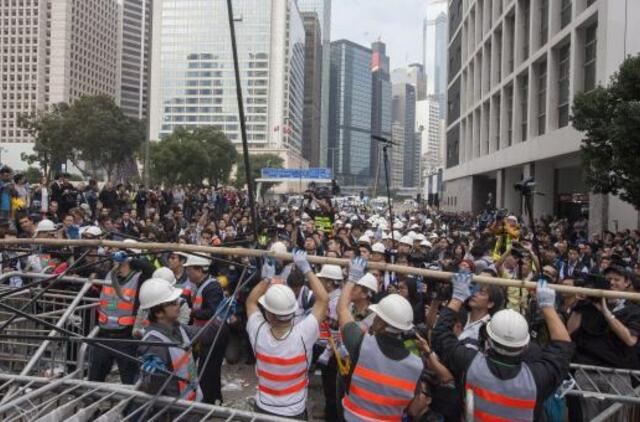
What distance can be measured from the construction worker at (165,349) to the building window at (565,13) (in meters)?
24.2

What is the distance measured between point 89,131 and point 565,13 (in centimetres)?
3842

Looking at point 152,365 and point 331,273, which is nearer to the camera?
point 152,365

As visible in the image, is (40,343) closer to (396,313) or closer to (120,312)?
(120,312)

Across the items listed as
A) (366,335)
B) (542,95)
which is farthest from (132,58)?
(366,335)

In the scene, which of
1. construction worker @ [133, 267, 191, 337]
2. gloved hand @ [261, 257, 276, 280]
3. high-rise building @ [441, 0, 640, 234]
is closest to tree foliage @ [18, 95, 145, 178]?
high-rise building @ [441, 0, 640, 234]

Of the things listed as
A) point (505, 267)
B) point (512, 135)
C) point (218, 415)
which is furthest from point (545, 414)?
point (512, 135)

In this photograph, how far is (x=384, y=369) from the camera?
357 centimetres

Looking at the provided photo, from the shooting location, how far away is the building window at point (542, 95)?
26.4 meters

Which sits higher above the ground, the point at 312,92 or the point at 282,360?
the point at 312,92

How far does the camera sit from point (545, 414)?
4.19 meters

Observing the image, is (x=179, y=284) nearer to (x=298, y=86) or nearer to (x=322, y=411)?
(x=322, y=411)

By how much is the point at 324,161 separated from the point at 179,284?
466 feet

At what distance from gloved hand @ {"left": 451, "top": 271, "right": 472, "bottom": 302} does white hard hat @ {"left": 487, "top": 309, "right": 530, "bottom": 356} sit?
0.40 m

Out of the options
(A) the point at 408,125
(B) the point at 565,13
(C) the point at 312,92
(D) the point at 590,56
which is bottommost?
(D) the point at 590,56
